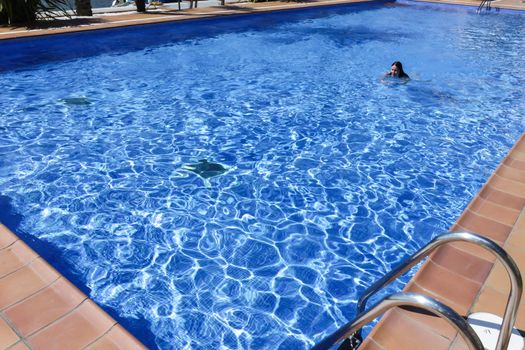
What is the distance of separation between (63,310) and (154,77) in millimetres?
7400

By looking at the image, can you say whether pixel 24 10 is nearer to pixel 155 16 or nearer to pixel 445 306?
pixel 155 16

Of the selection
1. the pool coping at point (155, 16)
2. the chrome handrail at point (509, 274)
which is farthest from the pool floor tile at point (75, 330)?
the pool coping at point (155, 16)

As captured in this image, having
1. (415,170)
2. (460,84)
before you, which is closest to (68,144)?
(415,170)

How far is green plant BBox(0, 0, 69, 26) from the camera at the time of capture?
11.1m

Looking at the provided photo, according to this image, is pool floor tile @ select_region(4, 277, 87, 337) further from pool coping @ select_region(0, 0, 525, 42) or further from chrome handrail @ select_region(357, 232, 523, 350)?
pool coping @ select_region(0, 0, 525, 42)

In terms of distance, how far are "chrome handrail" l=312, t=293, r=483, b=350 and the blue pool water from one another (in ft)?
5.23

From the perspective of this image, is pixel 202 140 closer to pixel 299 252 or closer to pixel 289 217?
pixel 289 217

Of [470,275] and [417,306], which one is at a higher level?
[417,306]

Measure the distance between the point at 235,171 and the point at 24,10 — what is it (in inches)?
393

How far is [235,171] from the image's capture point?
569cm

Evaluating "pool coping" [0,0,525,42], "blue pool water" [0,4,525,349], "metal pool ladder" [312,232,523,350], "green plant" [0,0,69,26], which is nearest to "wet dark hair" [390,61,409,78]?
"blue pool water" [0,4,525,349]

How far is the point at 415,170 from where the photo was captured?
5879mm

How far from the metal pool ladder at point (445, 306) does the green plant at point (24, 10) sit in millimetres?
12624

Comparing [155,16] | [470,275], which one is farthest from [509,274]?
[155,16]
